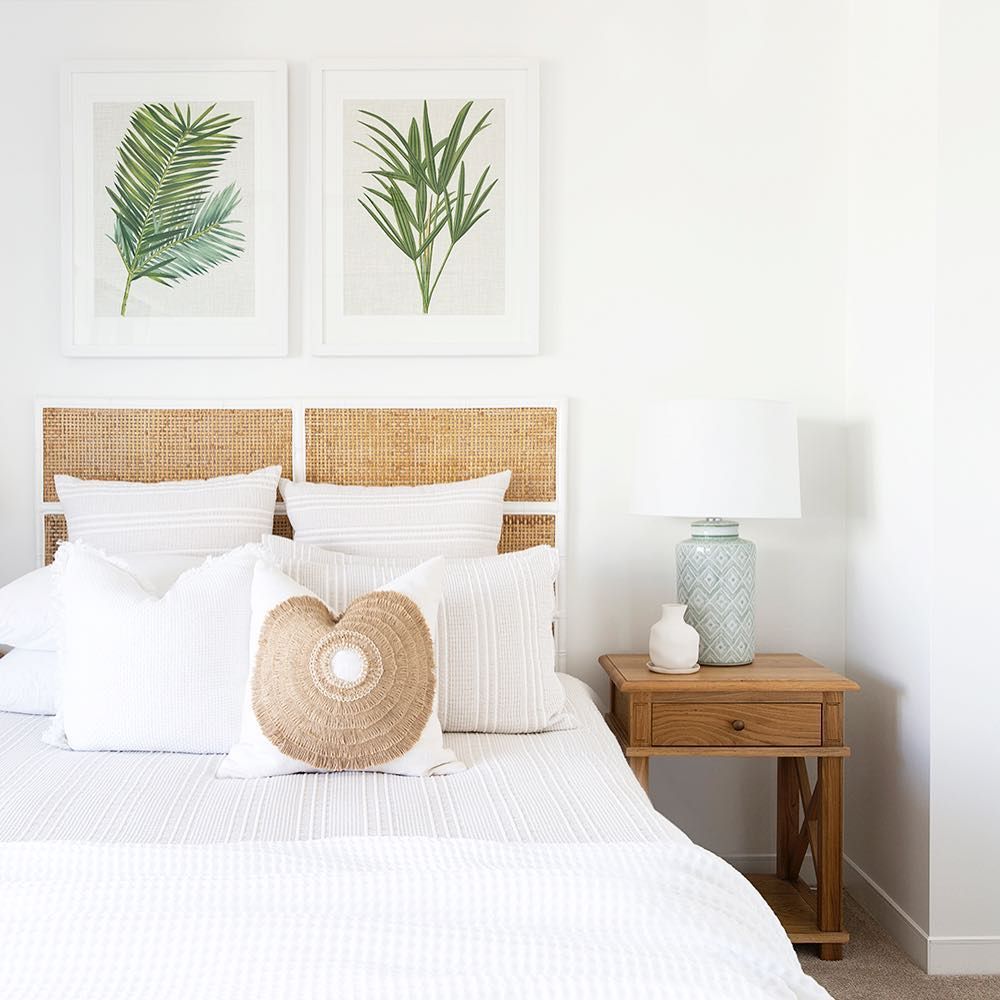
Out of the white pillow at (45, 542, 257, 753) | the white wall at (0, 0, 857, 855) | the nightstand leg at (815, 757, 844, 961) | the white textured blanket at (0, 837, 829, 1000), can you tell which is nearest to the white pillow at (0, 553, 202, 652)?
the white pillow at (45, 542, 257, 753)

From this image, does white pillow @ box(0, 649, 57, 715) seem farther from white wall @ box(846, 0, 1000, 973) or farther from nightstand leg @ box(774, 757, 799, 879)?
white wall @ box(846, 0, 1000, 973)

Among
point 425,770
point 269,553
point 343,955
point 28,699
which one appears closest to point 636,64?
point 269,553

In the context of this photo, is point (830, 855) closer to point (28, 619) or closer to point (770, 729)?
point (770, 729)

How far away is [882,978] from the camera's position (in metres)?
2.28

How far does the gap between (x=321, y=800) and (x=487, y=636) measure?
57cm

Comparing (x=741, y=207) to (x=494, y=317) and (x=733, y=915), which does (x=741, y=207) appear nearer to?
(x=494, y=317)

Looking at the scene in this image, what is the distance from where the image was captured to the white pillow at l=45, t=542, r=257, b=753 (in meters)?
1.88

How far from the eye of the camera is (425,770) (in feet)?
5.85

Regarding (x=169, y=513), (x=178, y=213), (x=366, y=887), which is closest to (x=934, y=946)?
(x=366, y=887)

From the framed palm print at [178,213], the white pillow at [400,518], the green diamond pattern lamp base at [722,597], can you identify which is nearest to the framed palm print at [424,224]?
the framed palm print at [178,213]

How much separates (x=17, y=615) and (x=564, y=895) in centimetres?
155

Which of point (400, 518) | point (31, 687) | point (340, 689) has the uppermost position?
point (400, 518)

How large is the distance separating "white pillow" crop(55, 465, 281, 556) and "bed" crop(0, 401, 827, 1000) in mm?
636

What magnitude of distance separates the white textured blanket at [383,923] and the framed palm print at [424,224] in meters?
1.68
